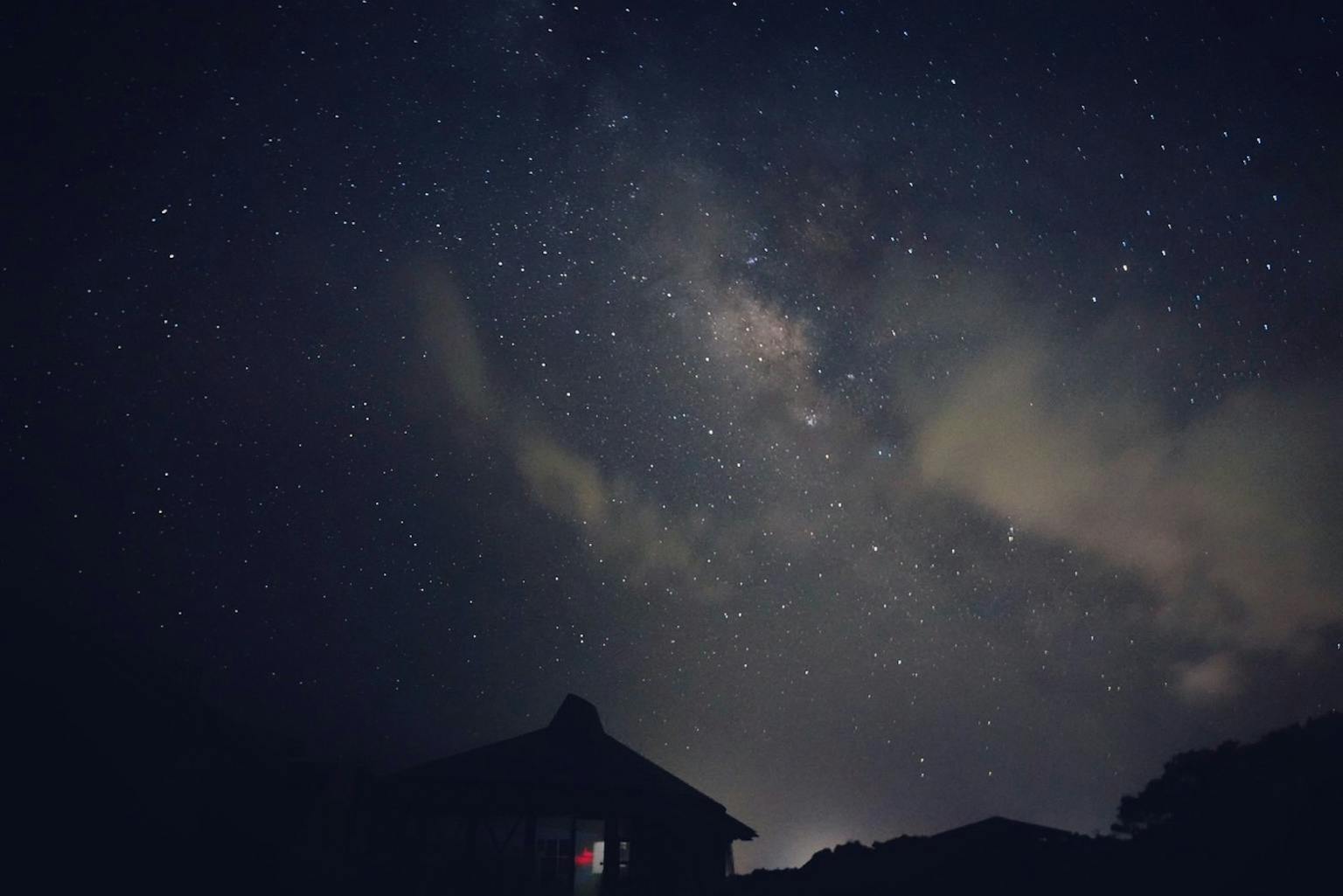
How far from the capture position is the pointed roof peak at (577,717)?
75.8ft

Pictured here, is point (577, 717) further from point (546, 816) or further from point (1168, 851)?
point (1168, 851)

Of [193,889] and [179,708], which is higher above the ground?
[179,708]

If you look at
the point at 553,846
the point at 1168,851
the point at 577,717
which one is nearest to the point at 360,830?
the point at 553,846

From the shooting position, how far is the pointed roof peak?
75.8 feet

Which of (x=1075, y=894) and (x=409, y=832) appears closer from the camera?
(x=1075, y=894)

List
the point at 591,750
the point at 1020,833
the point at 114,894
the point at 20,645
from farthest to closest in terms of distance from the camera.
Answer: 1. the point at 20,645
2. the point at 591,750
3. the point at 1020,833
4. the point at 114,894

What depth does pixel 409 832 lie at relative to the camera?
18.0 m

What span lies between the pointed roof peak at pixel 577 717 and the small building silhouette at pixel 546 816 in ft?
9.69

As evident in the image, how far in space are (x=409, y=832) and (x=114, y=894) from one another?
6.47 m

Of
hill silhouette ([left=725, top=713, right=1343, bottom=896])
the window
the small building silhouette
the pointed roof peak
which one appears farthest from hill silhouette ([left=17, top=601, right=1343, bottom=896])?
the pointed roof peak

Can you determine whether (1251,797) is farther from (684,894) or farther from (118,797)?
(118,797)

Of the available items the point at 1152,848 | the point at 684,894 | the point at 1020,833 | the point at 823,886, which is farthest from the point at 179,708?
the point at 1152,848

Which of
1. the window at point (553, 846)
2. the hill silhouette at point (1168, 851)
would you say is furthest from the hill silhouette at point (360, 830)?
the window at point (553, 846)

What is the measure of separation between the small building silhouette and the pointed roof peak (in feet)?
9.69
